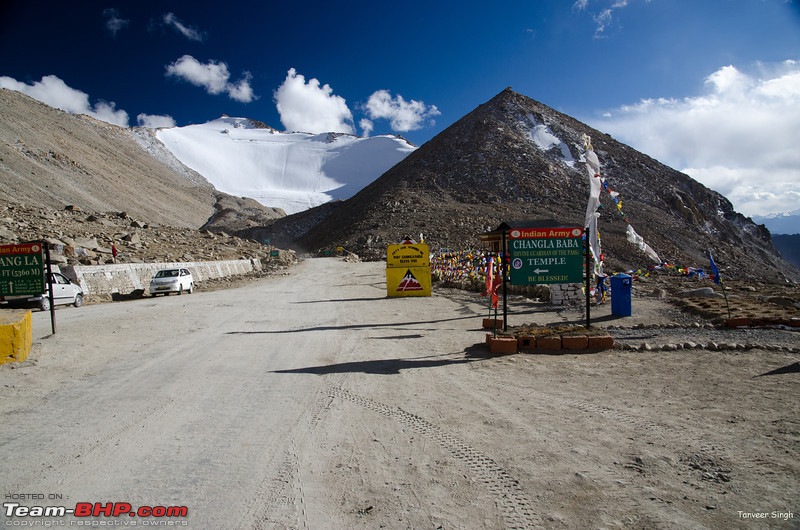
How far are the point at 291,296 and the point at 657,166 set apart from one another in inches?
3093

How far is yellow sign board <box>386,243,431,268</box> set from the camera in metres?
19.5

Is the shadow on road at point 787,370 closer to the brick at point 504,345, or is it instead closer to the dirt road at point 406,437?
the dirt road at point 406,437

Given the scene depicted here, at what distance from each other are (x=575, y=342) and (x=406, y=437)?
16.2 ft

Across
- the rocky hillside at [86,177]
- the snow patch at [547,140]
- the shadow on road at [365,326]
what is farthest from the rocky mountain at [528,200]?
the shadow on road at [365,326]

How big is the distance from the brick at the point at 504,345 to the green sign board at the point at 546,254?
50.8 inches

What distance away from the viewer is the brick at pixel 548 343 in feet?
27.7

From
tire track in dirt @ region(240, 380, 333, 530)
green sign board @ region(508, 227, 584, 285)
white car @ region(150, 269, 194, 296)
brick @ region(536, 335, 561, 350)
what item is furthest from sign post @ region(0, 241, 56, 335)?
white car @ region(150, 269, 194, 296)

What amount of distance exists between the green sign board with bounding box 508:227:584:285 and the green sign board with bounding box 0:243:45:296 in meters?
10.3

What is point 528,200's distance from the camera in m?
65.9

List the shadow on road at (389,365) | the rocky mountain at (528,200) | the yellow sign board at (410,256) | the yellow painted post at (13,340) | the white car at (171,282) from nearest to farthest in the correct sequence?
the shadow on road at (389,365), the yellow painted post at (13,340), the yellow sign board at (410,256), the white car at (171,282), the rocky mountain at (528,200)

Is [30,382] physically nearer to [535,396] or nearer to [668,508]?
[535,396]

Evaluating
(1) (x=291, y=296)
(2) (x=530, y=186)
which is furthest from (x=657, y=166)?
(1) (x=291, y=296)

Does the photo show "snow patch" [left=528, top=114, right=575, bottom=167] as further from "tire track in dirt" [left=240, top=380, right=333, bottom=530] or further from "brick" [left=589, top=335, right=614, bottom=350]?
"tire track in dirt" [left=240, top=380, right=333, bottom=530]

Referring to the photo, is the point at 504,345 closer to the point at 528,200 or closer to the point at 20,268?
the point at 20,268
